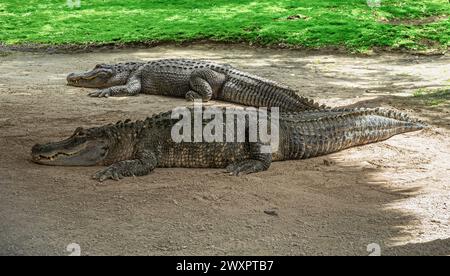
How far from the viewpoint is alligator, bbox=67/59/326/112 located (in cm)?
883

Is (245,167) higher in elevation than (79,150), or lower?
lower

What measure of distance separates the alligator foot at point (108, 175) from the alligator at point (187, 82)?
131 inches

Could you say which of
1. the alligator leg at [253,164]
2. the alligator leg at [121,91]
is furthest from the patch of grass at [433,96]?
the alligator leg at [121,91]

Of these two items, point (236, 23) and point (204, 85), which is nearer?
point (204, 85)

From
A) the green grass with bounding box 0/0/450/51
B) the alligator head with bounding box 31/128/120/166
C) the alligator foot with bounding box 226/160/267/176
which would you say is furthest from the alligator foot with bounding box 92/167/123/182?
the green grass with bounding box 0/0/450/51

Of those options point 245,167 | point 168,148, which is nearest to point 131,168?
point 168,148

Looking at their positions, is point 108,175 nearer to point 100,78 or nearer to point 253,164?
point 253,164

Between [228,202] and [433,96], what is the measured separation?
16.6 feet

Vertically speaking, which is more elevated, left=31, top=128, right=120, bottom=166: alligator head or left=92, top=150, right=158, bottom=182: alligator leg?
left=31, top=128, right=120, bottom=166: alligator head

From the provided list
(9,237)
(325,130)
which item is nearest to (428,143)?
(325,130)

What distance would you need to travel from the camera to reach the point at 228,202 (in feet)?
16.3

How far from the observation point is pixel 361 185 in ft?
17.9

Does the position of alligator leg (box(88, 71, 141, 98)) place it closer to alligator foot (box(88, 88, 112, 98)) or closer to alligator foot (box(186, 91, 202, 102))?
alligator foot (box(88, 88, 112, 98))

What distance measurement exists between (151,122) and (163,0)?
13872 mm
